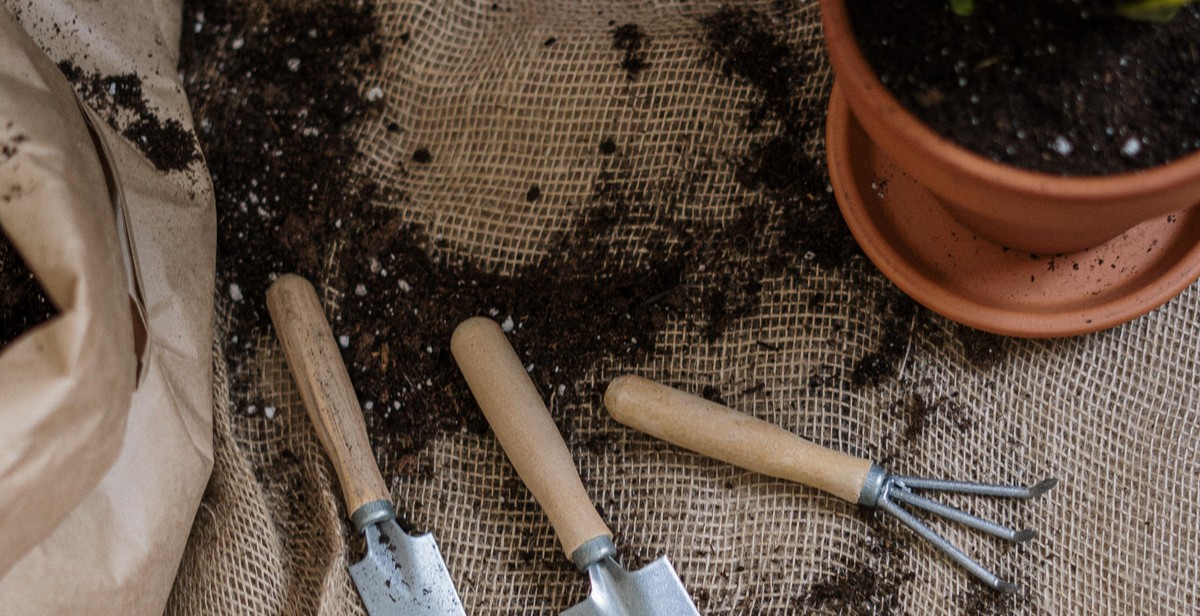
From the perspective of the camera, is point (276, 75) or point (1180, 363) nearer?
point (1180, 363)

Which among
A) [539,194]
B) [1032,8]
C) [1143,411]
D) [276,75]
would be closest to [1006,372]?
[1143,411]

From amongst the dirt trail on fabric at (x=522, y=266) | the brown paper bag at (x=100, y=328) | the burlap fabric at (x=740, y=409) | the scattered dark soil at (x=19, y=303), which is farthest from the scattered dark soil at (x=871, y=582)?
the scattered dark soil at (x=19, y=303)

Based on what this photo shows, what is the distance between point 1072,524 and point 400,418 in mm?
656

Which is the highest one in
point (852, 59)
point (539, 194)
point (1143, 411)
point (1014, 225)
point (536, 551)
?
point (852, 59)

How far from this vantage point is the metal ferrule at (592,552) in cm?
90

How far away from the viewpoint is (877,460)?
37.6 inches

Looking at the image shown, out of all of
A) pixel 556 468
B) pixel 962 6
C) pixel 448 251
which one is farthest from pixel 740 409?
pixel 962 6

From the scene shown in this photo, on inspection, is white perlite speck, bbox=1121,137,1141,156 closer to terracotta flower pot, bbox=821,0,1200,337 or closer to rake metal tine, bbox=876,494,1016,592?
terracotta flower pot, bbox=821,0,1200,337

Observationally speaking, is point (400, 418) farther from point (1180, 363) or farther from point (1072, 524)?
point (1180, 363)

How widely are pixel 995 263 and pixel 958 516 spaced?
23 centimetres

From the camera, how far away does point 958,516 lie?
908 millimetres

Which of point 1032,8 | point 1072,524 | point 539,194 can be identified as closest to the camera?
point 1032,8

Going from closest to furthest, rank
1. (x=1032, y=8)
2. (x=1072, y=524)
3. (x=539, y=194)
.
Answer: (x=1032, y=8) < (x=1072, y=524) < (x=539, y=194)

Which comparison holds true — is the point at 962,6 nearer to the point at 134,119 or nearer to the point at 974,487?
the point at 974,487
